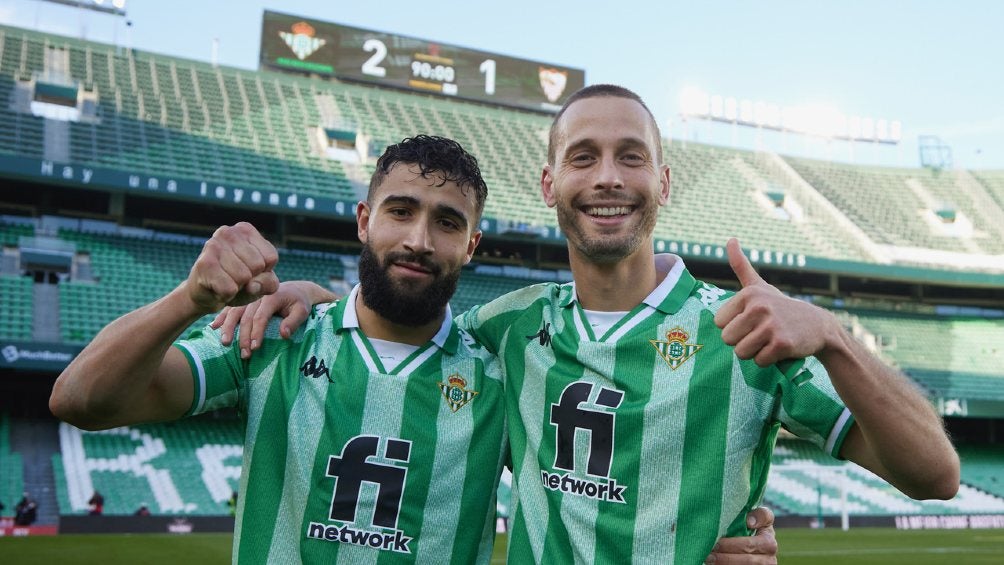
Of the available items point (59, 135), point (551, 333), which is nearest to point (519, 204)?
point (59, 135)

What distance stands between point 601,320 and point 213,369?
1414 millimetres

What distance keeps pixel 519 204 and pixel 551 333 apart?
89.8 feet

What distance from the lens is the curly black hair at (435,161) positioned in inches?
125

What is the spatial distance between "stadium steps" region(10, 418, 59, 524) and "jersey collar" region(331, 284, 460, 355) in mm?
16908

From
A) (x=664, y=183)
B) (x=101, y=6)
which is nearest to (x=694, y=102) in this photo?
(x=101, y=6)

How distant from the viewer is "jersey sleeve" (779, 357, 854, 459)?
8.15 feet

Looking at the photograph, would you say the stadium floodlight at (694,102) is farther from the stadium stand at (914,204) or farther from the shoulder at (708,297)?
the shoulder at (708,297)

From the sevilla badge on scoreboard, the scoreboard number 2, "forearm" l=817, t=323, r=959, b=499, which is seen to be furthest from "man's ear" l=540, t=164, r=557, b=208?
the sevilla badge on scoreboard

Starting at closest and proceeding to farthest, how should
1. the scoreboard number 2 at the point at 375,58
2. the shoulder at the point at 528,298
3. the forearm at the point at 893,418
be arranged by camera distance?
the forearm at the point at 893,418, the shoulder at the point at 528,298, the scoreboard number 2 at the point at 375,58

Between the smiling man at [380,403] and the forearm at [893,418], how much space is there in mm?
1381

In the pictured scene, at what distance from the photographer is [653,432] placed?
8.99 ft

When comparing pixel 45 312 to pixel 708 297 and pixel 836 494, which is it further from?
pixel 836 494

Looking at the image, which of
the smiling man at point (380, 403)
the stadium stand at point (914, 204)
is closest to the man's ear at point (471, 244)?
the smiling man at point (380, 403)

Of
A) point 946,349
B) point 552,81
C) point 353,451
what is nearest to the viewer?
point 353,451
